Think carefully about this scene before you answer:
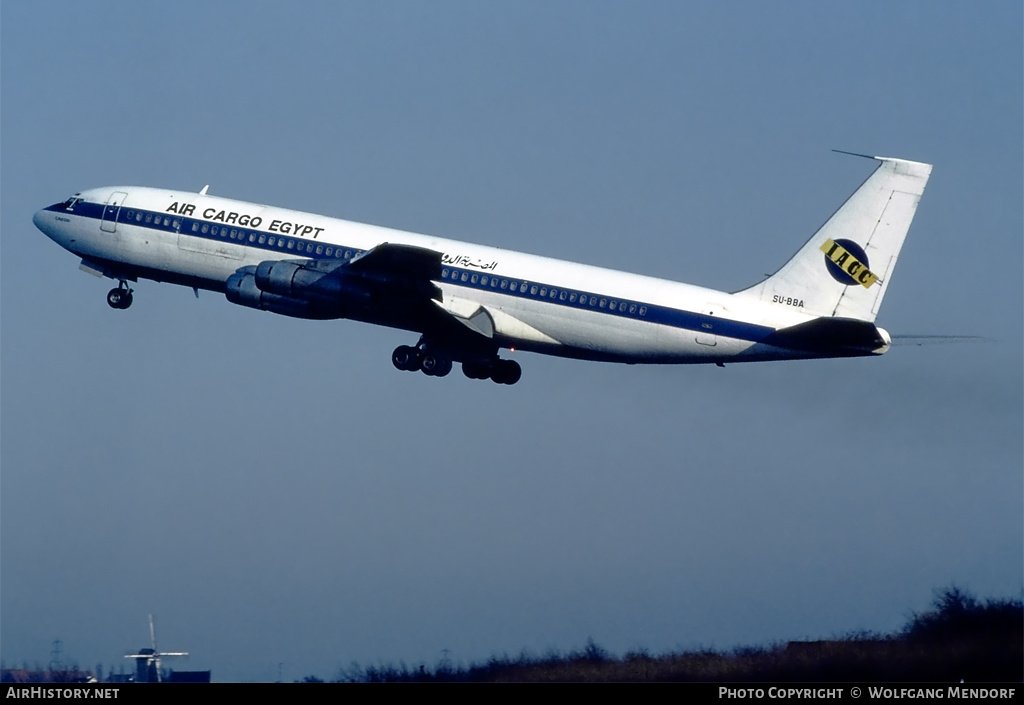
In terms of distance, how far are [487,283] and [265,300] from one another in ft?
23.1

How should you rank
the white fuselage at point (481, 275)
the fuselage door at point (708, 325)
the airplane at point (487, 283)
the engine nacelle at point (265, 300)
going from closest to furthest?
the airplane at point (487, 283) < the fuselage door at point (708, 325) < the white fuselage at point (481, 275) < the engine nacelle at point (265, 300)

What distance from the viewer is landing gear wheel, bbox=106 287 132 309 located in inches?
2167

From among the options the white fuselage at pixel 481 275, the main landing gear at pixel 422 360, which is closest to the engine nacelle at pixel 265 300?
the white fuselage at pixel 481 275

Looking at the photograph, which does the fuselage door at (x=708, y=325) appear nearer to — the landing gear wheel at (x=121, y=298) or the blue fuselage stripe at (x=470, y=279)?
the blue fuselage stripe at (x=470, y=279)

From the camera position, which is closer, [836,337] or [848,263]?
[836,337]

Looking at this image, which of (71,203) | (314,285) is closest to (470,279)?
(314,285)

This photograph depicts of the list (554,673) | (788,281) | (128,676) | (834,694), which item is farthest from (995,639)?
(128,676)

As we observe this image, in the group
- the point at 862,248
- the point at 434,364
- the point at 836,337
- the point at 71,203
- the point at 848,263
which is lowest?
the point at 836,337

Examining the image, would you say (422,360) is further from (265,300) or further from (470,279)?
(265,300)

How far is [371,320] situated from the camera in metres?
50.0

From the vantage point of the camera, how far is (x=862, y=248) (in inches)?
1743

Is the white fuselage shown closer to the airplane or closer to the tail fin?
the airplane

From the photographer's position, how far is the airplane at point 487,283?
145 feet

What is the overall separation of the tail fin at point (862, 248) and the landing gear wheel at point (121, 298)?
23417mm
